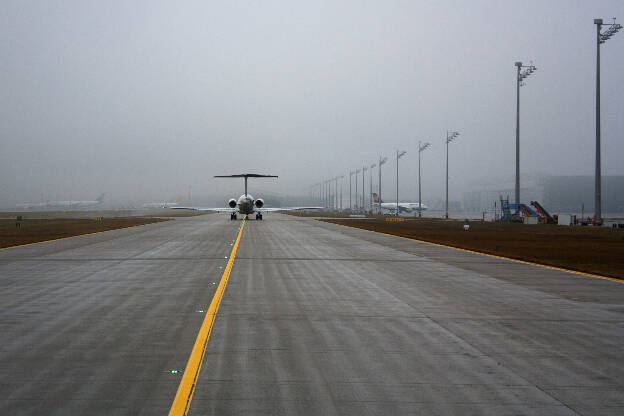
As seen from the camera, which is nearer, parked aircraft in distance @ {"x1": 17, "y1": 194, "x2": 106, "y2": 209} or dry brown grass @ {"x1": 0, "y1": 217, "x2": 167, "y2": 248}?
dry brown grass @ {"x1": 0, "y1": 217, "x2": 167, "y2": 248}

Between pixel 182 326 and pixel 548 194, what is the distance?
165033mm

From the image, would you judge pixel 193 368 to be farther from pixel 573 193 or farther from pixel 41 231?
pixel 573 193

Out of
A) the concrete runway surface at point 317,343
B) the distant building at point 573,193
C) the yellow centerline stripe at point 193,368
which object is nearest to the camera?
the yellow centerline stripe at point 193,368

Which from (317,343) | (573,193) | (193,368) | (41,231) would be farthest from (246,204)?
(573,193)

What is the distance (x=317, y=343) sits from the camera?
23.5 ft

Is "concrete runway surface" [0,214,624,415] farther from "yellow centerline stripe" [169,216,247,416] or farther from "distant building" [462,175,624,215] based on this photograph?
"distant building" [462,175,624,215]

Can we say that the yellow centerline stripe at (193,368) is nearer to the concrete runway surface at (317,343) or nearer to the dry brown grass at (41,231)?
the concrete runway surface at (317,343)

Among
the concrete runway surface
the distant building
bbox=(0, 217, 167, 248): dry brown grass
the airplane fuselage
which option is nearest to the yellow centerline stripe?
the concrete runway surface

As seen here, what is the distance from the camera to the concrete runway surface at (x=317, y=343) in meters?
5.08

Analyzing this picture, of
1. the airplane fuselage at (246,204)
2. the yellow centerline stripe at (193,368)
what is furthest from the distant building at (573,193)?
the yellow centerline stripe at (193,368)

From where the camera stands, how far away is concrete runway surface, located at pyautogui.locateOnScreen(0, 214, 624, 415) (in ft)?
16.7

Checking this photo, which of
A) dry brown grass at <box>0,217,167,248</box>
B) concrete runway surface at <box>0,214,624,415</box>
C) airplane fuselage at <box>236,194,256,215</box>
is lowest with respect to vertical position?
concrete runway surface at <box>0,214,624,415</box>

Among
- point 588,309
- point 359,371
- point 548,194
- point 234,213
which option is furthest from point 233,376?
point 548,194

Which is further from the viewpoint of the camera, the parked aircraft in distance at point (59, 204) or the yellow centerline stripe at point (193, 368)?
the parked aircraft in distance at point (59, 204)
